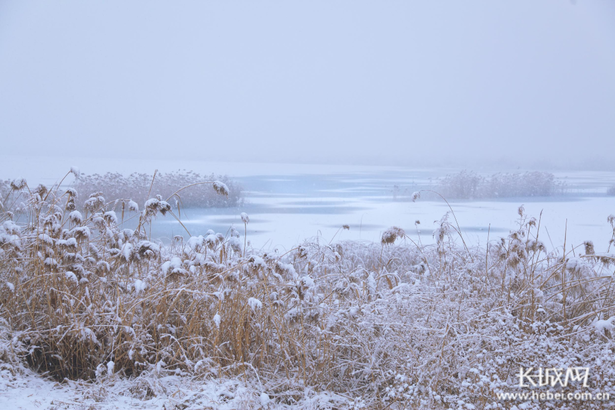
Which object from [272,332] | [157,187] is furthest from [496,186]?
[272,332]

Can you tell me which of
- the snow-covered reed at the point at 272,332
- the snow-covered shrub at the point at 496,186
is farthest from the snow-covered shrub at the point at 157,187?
the snow-covered shrub at the point at 496,186

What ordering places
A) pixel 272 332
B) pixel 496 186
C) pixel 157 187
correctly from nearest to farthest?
1. pixel 272 332
2. pixel 157 187
3. pixel 496 186

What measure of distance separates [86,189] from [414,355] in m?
4.85

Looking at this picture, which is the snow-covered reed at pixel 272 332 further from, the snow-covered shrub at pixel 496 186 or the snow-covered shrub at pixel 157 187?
the snow-covered shrub at pixel 496 186

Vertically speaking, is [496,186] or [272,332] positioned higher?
[496,186]

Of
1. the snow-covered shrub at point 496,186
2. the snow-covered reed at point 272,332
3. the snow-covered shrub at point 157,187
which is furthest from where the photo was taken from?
the snow-covered shrub at point 496,186

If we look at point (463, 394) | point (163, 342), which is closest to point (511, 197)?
point (463, 394)

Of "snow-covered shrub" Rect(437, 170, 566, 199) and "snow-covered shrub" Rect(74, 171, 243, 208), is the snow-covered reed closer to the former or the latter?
"snow-covered shrub" Rect(74, 171, 243, 208)

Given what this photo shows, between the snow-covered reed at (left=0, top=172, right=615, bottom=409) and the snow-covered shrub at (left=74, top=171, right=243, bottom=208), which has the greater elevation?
the snow-covered shrub at (left=74, top=171, right=243, bottom=208)

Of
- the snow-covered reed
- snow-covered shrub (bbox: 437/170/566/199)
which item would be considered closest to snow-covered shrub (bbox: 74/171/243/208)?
the snow-covered reed

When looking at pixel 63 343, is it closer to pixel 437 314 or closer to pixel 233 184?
pixel 437 314

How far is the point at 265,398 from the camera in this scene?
150cm

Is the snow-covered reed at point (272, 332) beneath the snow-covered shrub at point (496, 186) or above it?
beneath

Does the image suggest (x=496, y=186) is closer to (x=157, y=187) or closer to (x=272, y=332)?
(x=157, y=187)
